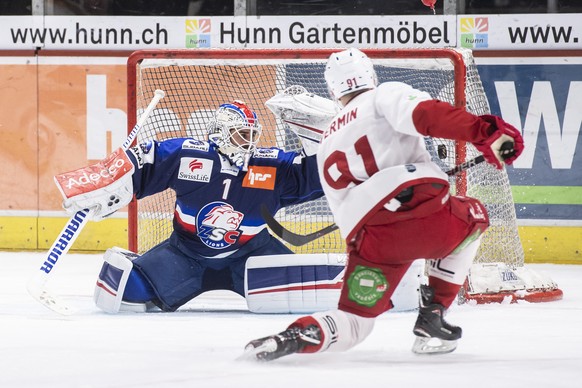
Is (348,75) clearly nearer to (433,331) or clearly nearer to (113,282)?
(433,331)

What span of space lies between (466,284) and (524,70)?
2.36 metres

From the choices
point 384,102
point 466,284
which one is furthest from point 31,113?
point 384,102

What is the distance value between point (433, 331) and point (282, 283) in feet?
3.84

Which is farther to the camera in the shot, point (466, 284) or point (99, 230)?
point (99, 230)

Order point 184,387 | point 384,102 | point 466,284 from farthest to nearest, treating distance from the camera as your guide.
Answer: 1. point 466,284
2. point 384,102
3. point 184,387

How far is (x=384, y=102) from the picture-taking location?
116 inches

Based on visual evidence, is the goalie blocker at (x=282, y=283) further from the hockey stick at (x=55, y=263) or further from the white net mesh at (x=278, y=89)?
the white net mesh at (x=278, y=89)

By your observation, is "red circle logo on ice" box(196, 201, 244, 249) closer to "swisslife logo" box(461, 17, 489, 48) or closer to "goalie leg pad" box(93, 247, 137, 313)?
"goalie leg pad" box(93, 247, 137, 313)

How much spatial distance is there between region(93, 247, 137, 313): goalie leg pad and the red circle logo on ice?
0.33 metres

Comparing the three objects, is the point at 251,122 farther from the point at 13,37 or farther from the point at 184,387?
the point at 13,37

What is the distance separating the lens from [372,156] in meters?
2.99

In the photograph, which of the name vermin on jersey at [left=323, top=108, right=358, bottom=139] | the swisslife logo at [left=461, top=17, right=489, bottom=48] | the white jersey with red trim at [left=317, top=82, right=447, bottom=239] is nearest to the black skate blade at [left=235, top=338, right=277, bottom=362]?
the white jersey with red trim at [left=317, top=82, right=447, bottom=239]

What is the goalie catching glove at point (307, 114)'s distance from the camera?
4312 mm

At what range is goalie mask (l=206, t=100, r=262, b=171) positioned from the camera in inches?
165
